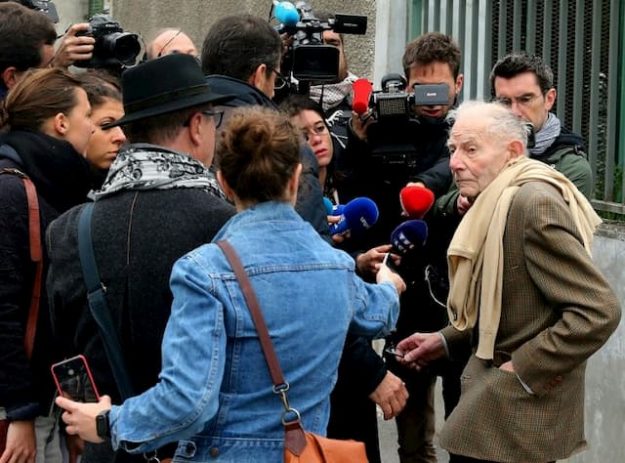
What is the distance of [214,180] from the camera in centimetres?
310

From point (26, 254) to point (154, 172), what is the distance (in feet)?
2.72

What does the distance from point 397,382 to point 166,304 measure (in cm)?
96

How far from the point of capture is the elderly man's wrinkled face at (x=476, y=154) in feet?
12.6

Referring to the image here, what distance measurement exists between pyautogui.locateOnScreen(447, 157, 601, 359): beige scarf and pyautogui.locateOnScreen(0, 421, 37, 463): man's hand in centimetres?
142

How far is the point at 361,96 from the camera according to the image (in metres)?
4.85

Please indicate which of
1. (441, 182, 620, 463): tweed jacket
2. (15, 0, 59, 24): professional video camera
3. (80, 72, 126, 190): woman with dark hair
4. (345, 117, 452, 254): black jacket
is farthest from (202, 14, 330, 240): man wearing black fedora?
(15, 0, 59, 24): professional video camera

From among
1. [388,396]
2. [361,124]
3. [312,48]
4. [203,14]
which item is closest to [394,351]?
[388,396]

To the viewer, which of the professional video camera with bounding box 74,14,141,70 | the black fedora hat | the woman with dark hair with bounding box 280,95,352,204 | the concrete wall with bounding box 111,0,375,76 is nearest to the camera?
the black fedora hat

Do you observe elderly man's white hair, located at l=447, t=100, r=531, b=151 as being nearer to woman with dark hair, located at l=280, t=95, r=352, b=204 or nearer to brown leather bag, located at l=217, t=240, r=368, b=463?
woman with dark hair, located at l=280, t=95, r=352, b=204

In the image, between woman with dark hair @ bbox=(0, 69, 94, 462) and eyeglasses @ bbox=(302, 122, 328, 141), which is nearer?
woman with dark hair @ bbox=(0, 69, 94, 462)

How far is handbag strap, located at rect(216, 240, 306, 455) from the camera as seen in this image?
106 inches

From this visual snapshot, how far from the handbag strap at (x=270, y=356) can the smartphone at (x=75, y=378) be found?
54 cm

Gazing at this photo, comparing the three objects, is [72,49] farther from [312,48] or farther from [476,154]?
[476,154]

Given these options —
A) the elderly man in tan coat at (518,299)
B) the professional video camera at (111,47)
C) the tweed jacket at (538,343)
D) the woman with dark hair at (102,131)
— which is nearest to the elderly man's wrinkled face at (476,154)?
the elderly man in tan coat at (518,299)
